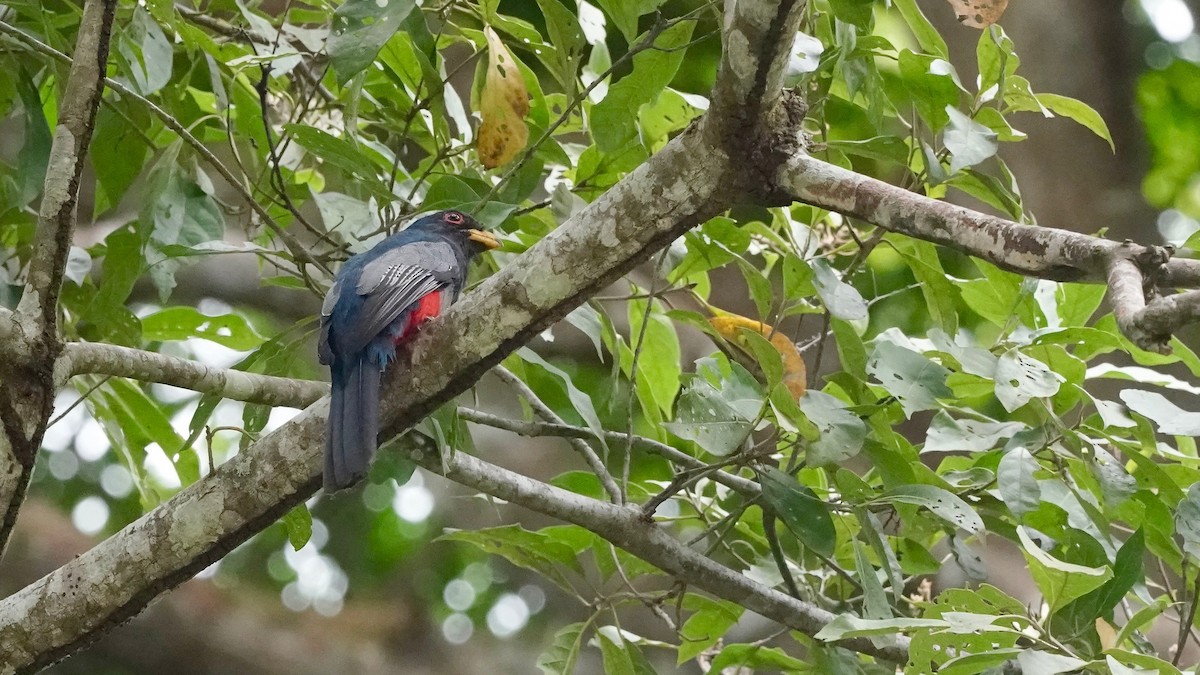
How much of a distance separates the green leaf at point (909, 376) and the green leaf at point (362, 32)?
1.38 m

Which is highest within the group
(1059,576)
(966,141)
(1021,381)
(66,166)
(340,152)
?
(340,152)

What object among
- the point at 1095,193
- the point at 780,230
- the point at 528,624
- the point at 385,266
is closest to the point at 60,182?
the point at 385,266

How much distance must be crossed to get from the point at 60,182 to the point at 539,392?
1684 millimetres

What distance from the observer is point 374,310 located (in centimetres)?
333

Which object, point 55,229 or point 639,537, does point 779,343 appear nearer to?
point 639,537

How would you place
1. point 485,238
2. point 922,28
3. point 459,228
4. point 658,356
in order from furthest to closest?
point 459,228, point 485,238, point 658,356, point 922,28

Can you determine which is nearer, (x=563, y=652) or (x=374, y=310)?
(x=374, y=310)

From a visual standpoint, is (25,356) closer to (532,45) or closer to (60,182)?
(60,182)

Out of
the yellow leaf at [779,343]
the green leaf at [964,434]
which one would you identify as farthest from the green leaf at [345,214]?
the green leaf at [964,434]

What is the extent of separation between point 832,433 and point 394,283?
141 centimetres

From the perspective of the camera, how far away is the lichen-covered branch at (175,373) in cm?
266

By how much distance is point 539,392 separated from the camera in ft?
12.5

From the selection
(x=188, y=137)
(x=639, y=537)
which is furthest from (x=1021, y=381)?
(x=188, y=137)

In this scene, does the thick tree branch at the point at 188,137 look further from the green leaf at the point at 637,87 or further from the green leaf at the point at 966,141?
the green leaf at the point at 966,141
